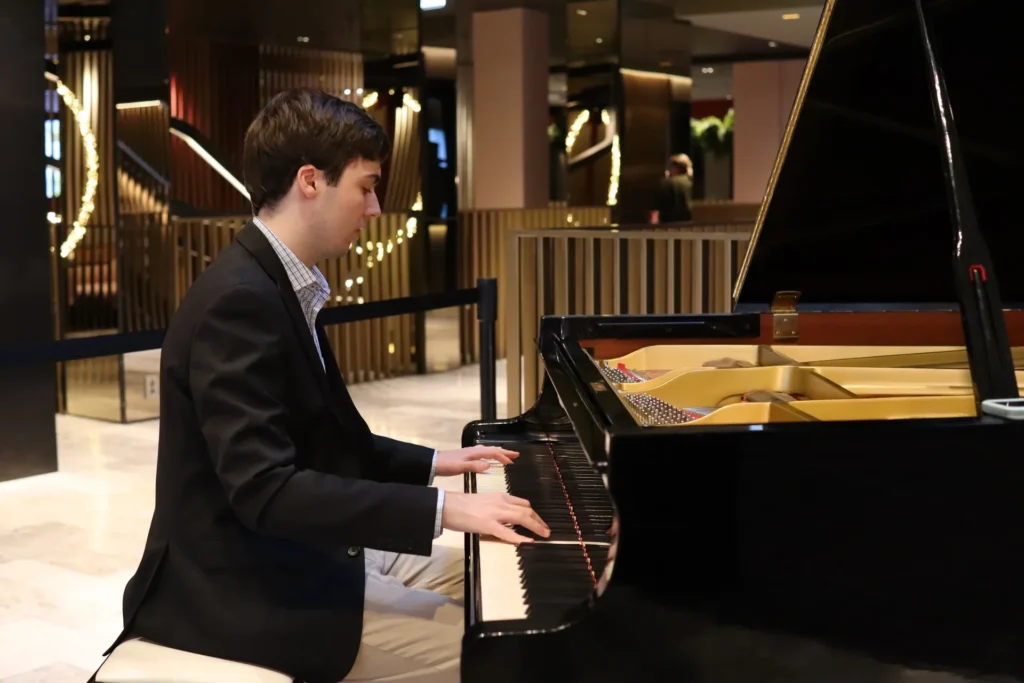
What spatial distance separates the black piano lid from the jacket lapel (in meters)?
1.15

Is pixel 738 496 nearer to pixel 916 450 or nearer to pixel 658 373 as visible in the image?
pixel 916 450

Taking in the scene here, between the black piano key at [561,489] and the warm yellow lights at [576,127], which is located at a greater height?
the warm yellow lights at [576,127]

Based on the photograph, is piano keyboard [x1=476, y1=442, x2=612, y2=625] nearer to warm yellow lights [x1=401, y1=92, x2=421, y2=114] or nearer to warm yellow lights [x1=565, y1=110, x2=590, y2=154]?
warm yellow lights [x1=401, y1=92, x2=421, y2=114]

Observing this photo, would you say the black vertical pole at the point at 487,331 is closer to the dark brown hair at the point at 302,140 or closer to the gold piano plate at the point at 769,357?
the gold piano plate at the point at 769,357

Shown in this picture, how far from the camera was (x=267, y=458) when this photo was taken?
1704 mm

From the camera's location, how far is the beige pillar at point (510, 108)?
10.5m

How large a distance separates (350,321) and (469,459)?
3.31 m

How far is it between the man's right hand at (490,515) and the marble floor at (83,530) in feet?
6.71

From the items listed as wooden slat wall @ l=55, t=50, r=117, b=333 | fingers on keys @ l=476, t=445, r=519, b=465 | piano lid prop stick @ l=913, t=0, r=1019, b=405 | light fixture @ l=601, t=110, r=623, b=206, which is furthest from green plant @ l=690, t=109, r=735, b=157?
fingers on keys @ l=476, t=445, r=519, b=465

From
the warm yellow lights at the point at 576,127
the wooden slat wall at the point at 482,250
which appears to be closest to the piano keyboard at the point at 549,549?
the wooden slat wall at the point at 482,250

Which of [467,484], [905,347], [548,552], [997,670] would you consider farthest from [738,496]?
[905,347]

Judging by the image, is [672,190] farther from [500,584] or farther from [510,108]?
[500,584]

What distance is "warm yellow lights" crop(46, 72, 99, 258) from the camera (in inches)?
245

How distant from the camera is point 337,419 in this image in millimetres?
1909
